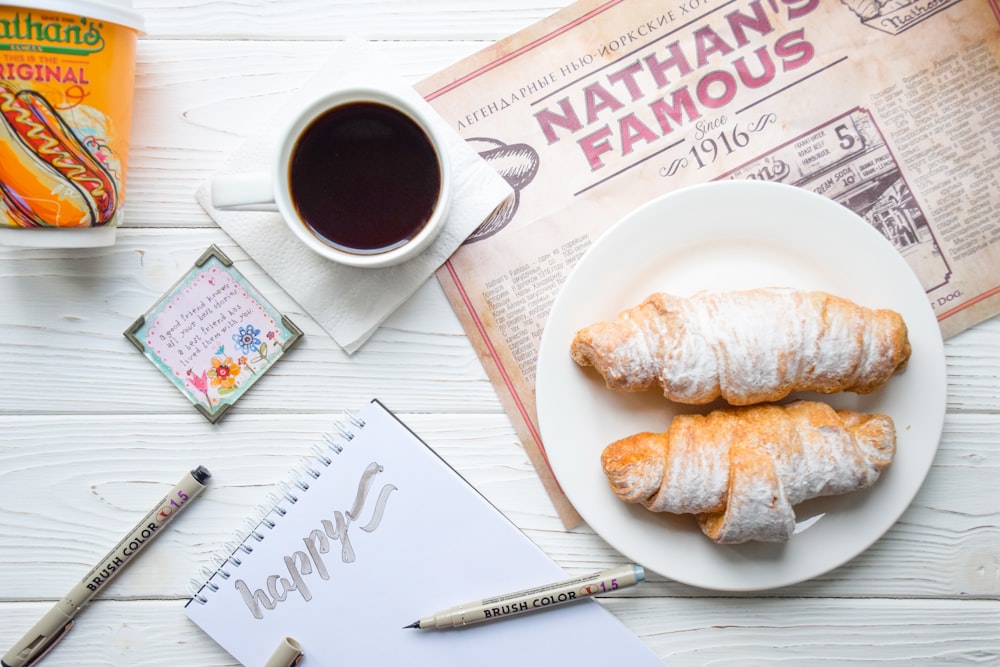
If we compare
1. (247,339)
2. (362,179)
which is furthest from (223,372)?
(362,179)

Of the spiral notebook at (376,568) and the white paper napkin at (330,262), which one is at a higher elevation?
the white paper napkin at (330,262)

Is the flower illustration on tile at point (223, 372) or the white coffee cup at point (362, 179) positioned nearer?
the white coffee cup at point (362, 179)

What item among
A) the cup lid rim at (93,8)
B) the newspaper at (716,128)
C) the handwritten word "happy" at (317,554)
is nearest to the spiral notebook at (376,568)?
the handwritten word "happy" at (317,554)

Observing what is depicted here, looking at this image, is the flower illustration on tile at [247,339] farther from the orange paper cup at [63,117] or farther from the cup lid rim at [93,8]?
the cup lid rim at [93,8]

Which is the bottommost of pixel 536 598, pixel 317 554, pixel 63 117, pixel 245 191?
pixel 536 598

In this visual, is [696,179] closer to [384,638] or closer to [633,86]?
[633,86]

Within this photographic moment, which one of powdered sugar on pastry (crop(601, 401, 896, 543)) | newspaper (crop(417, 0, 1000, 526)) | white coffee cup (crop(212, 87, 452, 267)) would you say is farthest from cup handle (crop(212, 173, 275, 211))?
powdered sugar on pastry (crop(601, 401, 896, 543))

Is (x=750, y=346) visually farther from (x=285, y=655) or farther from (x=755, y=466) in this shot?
(x=285, y=655)
